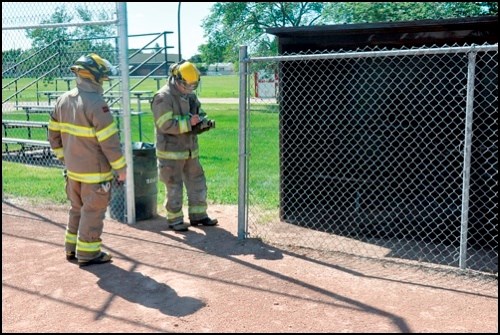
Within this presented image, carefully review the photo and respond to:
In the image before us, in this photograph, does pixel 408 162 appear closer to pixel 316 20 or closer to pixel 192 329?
pixel 192 329

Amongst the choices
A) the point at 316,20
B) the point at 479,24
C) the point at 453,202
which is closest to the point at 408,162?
the point at 453,202

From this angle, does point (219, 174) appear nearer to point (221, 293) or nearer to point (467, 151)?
point (221, 293)

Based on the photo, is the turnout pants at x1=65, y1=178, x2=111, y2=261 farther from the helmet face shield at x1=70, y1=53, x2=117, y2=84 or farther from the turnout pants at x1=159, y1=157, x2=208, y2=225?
the turnout pants at x1=159, y1=157, x2=208, y2=225

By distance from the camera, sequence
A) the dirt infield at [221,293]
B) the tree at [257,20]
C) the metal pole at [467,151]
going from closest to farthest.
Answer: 1. the dirt infield at [221,293]
2. the metal pole at [467,151]
3. the tree at [257,20]

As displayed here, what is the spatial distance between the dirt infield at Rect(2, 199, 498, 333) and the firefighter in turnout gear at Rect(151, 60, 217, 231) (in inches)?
26.3

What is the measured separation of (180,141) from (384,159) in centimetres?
257

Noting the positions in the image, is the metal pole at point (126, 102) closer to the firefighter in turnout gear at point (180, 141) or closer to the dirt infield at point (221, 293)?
the firefighter in turnout gear at point (180, 141)

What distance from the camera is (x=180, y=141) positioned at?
669 cm

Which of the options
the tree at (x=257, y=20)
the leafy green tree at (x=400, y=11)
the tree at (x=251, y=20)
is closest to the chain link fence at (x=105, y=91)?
the leafy green tree at (x=400, y=11)

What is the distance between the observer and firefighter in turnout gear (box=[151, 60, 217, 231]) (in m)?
6.45

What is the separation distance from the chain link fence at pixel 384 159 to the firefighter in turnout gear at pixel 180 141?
716 millimetres

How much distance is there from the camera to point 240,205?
20.4ft

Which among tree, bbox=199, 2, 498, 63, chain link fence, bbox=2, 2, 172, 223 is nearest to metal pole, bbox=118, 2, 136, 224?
chain link fence, bbox=2, 2, 172, 223

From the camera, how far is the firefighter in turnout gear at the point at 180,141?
645 centimetres
